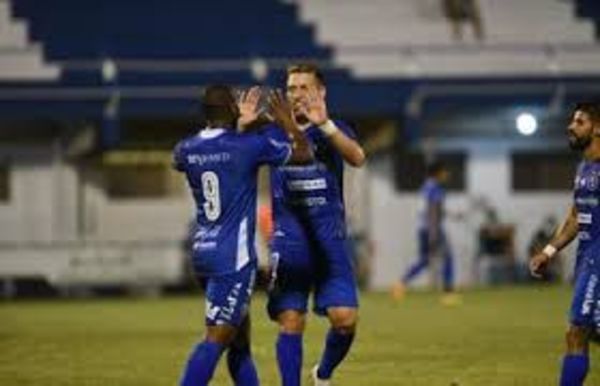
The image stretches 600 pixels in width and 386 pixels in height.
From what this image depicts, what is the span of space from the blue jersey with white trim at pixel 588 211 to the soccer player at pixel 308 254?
5.38 feet

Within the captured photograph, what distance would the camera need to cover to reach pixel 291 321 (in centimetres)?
982

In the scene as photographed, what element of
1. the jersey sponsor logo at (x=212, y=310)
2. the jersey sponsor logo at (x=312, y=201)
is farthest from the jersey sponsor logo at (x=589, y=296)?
the jersey sponsor logo at (x=212, y=310)

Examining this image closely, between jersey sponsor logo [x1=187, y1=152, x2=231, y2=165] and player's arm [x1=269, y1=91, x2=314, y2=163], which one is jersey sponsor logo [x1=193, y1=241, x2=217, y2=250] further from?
player's arm [x1=269, y1=91, x2=314, y2=163]

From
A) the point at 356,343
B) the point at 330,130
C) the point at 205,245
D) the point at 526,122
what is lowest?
the point at 356,343

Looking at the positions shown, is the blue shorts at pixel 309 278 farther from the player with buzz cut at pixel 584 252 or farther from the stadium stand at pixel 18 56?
the stadium stand at pixel 18 56

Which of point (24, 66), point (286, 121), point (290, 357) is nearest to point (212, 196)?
point (286, 121)

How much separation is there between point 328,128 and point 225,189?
0.77m

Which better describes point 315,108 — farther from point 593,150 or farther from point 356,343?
point 356,343

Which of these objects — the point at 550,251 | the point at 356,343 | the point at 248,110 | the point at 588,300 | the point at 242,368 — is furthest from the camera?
the point at 356,343

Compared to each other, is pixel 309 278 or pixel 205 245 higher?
pixel 205 245

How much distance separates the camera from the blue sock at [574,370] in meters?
9.67

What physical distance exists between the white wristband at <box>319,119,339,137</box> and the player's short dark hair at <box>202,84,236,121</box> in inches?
23.4

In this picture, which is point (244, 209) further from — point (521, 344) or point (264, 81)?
point (264, 81)

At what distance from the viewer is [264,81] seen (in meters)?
27.8
